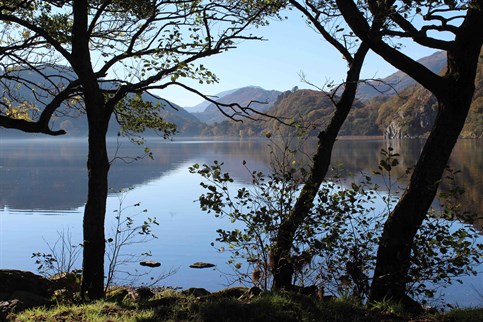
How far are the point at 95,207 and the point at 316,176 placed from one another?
366cm

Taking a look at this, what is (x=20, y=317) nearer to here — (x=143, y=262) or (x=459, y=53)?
(x=459, y=53)

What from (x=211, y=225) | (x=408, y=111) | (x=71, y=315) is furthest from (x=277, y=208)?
(x=408, y=111)

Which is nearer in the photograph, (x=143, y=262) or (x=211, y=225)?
(x=143, y=262)

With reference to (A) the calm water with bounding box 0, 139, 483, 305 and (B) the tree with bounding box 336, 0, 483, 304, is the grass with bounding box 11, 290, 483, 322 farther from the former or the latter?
(A) the calm water with bounding box 0, 139, 483, 305

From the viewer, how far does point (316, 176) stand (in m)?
8.23

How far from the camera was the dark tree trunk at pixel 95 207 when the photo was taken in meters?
8.60

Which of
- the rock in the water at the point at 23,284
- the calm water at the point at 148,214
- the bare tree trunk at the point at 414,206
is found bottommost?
the calm water at the point at 148,214

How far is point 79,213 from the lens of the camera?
32.7 m

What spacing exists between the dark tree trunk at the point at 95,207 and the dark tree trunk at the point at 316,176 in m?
2.95

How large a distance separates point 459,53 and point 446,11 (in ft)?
3.16

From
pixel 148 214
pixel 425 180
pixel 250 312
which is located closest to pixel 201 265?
pixel 425 180

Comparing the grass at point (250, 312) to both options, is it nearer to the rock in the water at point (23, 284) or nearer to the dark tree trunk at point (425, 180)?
the dark tree trunk at point (425, 180)

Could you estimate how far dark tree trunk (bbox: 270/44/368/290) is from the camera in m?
7.68

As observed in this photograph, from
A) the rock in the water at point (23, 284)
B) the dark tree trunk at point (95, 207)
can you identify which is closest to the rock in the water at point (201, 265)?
the rock in the water at point (23, 284)
